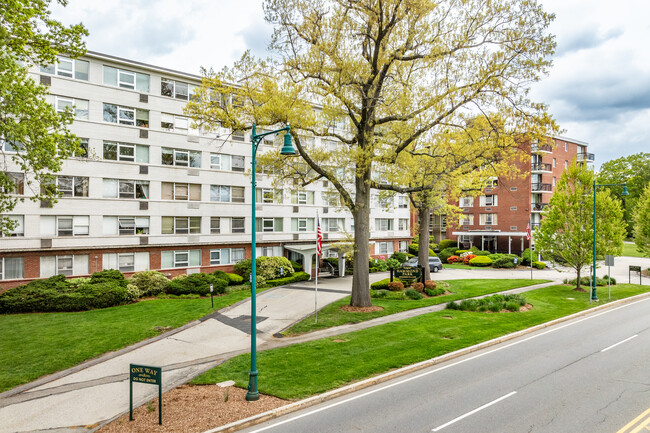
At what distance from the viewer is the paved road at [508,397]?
29.5 ft

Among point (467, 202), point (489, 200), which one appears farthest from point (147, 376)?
point (467, 202)

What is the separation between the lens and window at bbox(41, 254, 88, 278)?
84.7ft

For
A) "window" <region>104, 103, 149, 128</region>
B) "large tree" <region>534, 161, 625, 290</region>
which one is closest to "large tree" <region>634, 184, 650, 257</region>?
"large tree" <region>534, 161, 625, 290</region>

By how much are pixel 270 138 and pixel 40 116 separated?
71.6 feet

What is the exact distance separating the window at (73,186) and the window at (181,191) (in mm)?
5070

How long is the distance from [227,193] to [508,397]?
27221mm

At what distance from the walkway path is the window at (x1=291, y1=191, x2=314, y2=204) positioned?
14.4m

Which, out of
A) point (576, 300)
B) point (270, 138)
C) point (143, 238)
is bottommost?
point (576, 300)

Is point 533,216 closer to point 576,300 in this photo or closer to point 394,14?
point 576,300

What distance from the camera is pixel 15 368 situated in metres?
13.6

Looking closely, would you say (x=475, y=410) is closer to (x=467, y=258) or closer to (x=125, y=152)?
(x=125, y=152)

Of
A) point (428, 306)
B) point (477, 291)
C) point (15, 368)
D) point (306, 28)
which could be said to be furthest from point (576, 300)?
point (15, 368)

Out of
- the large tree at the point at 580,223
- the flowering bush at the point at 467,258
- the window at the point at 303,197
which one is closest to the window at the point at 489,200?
the flowering bush at the point at 467,258

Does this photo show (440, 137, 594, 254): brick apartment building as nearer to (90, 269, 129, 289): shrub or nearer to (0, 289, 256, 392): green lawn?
(0, 289, 256, 392): green lawn
